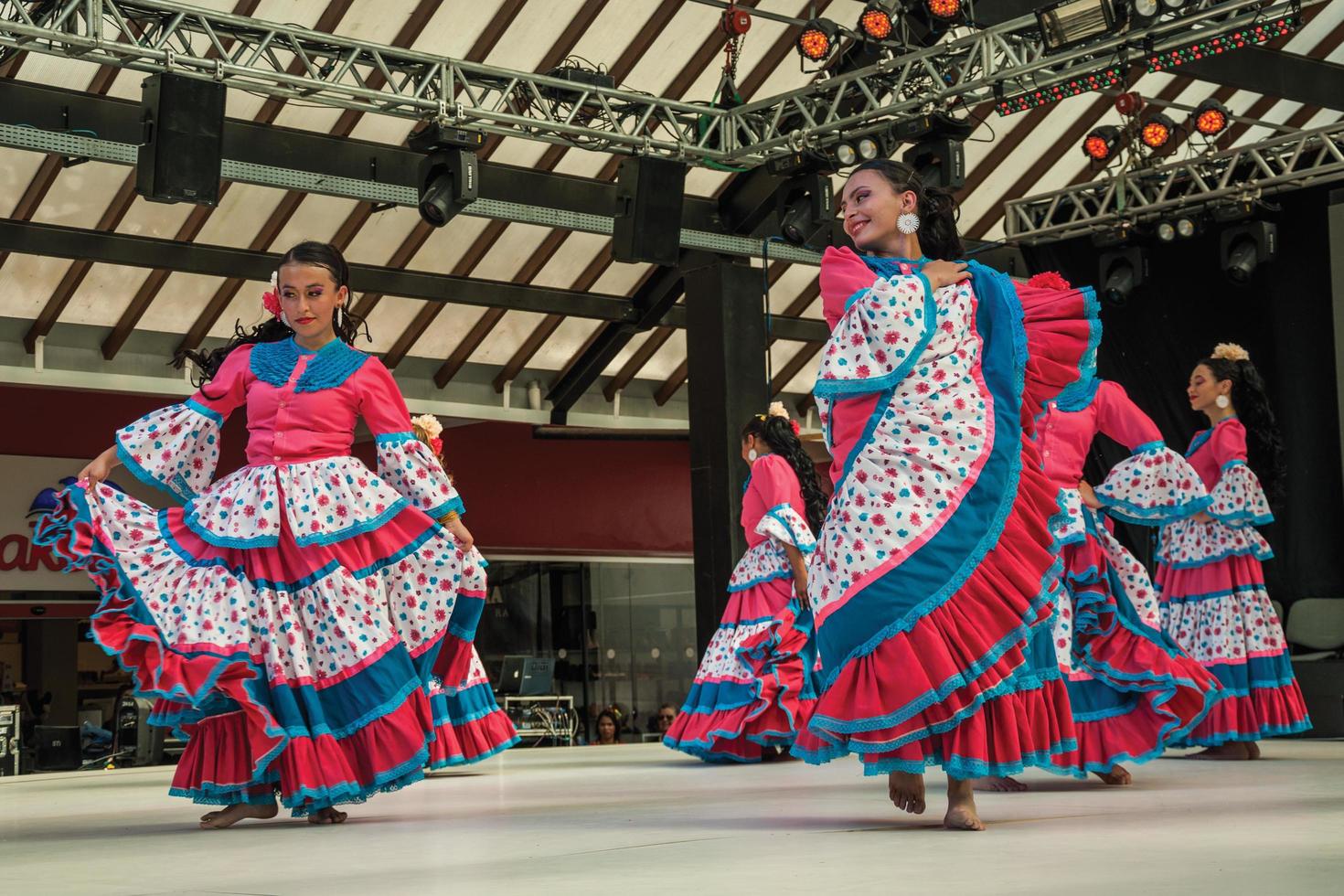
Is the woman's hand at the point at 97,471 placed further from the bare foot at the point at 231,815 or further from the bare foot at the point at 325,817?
the bare foot at the point at 325,817

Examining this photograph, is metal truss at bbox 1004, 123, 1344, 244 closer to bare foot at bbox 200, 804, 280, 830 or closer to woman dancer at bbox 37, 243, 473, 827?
woman dancer at bbox 37, 243, 473, 827

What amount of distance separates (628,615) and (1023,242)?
252 inches

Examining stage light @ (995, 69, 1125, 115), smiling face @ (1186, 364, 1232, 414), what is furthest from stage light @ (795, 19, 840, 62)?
smiling face @ (1186, 364, 1232, 414)

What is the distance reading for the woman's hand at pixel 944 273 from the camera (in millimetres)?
3377

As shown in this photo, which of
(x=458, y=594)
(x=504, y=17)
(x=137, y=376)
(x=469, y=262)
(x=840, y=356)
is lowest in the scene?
(x=458, y=594)

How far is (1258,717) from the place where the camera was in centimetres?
676

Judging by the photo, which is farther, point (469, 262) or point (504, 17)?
point (469, 262)

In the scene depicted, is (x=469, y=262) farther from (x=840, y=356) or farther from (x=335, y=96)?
(x=840, y=356)

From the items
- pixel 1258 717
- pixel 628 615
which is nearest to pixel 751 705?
pixel 1258 717

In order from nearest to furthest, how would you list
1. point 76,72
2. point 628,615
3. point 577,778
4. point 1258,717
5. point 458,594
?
point 458,594, point 577,778, point 1258,717, point 76,72, point 628,615

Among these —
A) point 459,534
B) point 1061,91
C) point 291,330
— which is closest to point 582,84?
point 1061,91

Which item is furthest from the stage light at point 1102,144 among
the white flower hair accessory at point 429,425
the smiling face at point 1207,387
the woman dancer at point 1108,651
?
the woman dancer at point 1108,651

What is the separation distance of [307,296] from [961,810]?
2.07 meters

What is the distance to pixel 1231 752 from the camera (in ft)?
21.9
